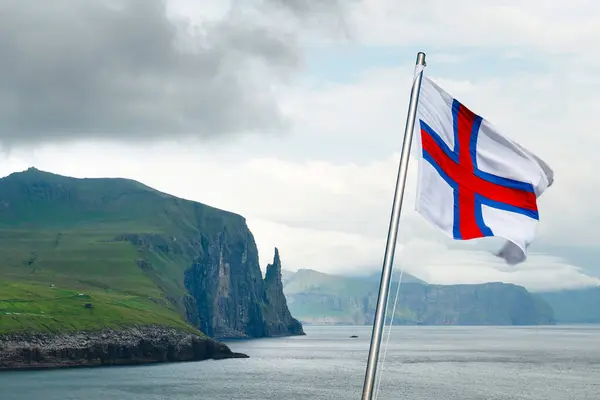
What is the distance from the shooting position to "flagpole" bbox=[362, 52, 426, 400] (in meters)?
19.4

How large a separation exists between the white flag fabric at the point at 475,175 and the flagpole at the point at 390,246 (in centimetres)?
102

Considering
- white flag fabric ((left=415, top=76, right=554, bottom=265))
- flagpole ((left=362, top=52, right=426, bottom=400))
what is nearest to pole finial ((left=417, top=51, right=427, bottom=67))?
flagpole ((left=362, top=52, right=426, bottom=400))

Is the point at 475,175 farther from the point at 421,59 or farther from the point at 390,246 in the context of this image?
the point at 390,246

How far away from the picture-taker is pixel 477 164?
23516 mm

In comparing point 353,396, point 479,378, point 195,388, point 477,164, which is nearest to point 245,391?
point 195,388

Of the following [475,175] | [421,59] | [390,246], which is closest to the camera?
[390,246]

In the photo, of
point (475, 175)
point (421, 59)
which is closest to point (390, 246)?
point (475, 175)

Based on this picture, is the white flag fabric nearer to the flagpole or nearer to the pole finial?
the pole finial

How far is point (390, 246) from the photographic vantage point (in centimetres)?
2055

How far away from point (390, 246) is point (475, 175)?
4.26 metres

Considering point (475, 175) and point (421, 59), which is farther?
point (475, 175)

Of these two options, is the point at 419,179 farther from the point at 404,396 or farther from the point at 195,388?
the point at 195,388

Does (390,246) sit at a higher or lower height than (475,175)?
lower

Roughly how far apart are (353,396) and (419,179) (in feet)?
446
